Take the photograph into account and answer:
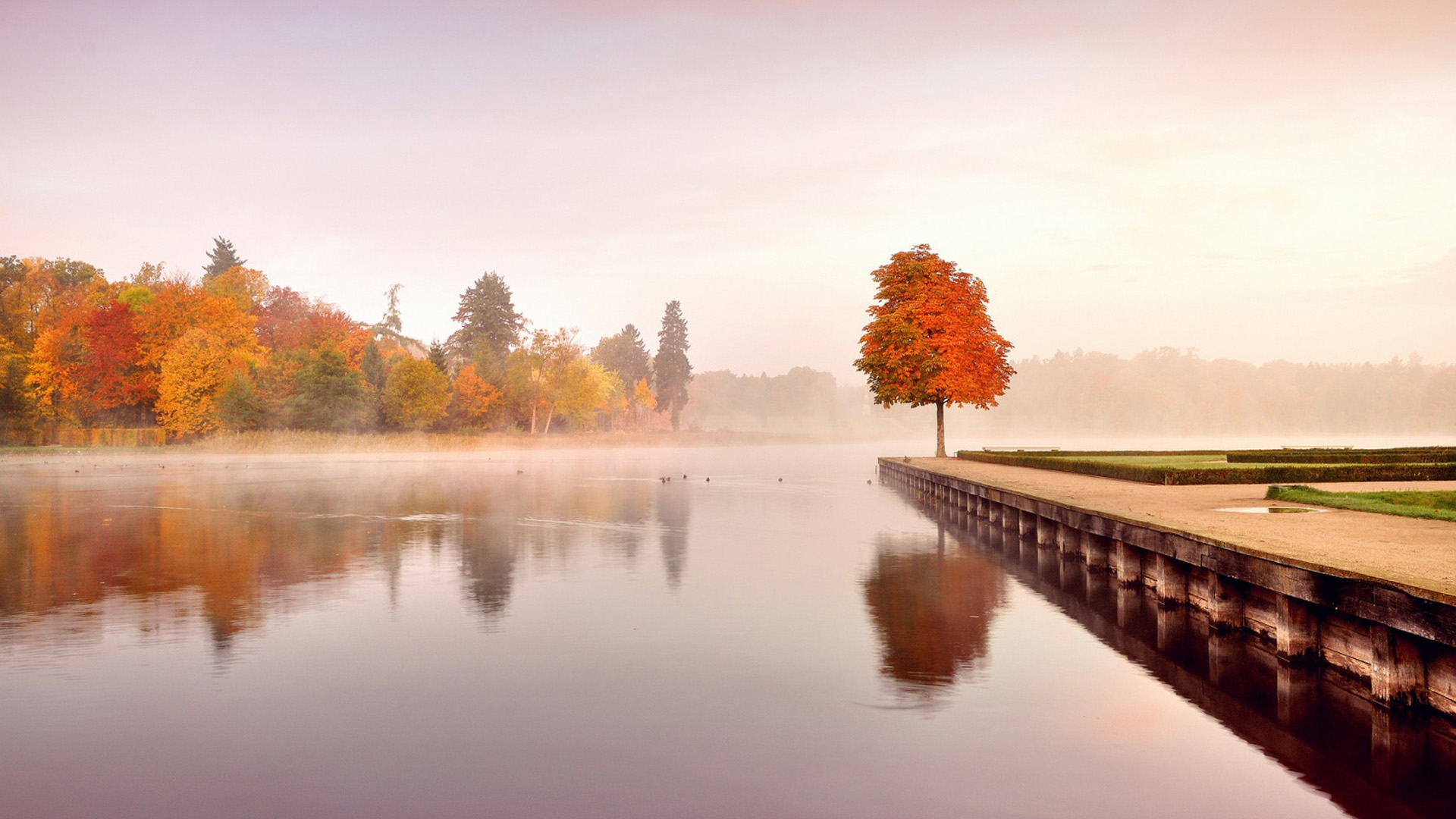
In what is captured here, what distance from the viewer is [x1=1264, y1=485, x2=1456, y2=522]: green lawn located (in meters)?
18.4

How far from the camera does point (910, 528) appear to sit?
109 feet

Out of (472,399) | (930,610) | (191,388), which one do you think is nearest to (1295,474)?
(930,610)

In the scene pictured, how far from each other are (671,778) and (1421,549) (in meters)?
11.2

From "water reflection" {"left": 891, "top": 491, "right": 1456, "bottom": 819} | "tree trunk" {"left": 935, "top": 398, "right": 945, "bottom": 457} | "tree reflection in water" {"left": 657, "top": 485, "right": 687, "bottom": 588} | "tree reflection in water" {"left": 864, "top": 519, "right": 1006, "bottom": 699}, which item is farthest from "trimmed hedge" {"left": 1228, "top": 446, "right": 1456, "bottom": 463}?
"tree trunk" {"left": 935, "top": 398, "right": 945, "bottom": 457}

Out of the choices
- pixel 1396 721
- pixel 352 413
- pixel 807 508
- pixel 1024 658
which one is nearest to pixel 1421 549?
pixel 1396 721

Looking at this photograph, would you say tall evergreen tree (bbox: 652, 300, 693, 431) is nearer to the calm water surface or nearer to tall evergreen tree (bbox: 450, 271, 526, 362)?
tall evergreen tree (bbox: 450, 271, 526, 362)

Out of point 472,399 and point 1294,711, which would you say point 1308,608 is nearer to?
point 1294,711

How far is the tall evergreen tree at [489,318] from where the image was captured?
134 meters

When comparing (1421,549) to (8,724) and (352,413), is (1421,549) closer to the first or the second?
(8,724)

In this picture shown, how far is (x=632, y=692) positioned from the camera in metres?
12.2

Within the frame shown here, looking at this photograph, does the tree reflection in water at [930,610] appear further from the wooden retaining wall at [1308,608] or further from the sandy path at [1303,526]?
the sandy path at [1303,526]

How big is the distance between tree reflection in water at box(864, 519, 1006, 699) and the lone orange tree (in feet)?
96.9

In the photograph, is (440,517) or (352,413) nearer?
(440,517)

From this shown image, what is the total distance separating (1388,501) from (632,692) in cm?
1737
